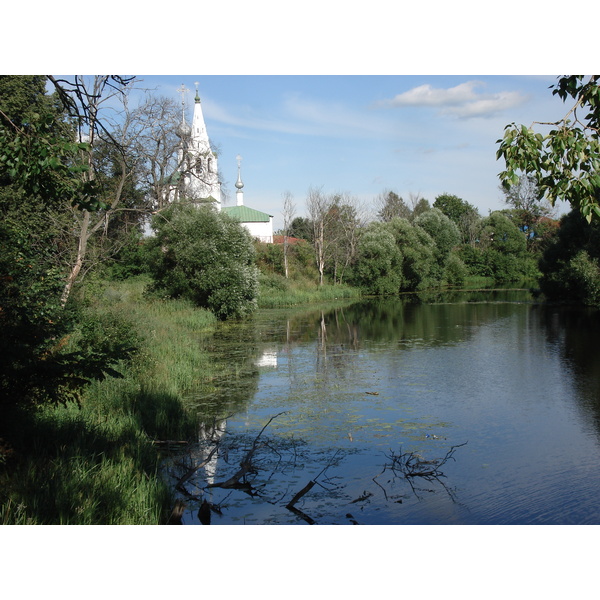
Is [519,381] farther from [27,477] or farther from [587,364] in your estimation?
[27,477]

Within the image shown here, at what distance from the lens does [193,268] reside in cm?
2353

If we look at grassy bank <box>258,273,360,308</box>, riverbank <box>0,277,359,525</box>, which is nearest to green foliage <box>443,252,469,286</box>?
grassy bank <box>258,273,360,308</box>

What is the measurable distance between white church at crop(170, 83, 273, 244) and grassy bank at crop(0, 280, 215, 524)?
52.5 feet

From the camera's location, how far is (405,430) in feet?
29.3

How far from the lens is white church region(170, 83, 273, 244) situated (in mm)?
31938

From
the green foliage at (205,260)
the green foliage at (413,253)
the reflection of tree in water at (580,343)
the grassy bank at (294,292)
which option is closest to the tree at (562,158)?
the reflection of tree in water at (580,343)

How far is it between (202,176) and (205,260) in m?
14.4

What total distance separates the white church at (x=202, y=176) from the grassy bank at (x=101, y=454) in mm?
15991

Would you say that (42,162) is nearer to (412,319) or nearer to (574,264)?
(412,319)

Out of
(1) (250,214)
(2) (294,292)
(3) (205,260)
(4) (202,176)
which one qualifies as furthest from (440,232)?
(3) (205,260)

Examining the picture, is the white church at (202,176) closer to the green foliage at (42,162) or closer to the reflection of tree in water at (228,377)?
the reflection of tree in water at (228,377)

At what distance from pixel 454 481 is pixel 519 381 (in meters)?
6.21

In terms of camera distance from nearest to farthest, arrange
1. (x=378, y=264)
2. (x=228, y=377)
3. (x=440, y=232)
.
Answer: (x=228, y=377), (x=378, y=264), (x=440, y=232)

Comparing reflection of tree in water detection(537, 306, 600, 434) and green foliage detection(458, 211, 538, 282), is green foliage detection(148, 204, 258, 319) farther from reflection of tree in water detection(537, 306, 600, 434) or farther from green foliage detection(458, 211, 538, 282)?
green foliage detection(458, 211, 538, 282)
